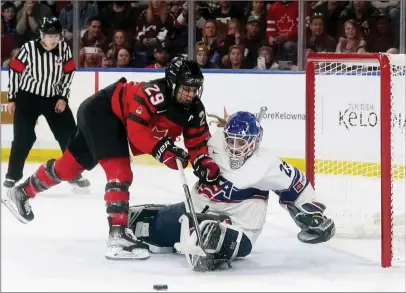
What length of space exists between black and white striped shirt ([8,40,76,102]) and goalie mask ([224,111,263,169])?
2.30 meters

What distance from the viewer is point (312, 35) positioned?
23.3ft

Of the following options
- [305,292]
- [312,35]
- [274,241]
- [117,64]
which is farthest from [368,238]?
[117,64]

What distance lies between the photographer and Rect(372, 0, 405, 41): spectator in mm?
6863

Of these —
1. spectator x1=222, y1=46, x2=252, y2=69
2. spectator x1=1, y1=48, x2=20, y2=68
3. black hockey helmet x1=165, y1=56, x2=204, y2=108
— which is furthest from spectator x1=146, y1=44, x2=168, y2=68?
black hockey helmet x1=165, y1=56, x2=204, y2=108

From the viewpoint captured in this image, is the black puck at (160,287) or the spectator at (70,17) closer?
the black puck at (160,287)

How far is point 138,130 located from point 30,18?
4217mm

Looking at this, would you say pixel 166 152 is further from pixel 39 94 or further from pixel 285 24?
pixel 285 24

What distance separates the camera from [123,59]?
25.0ft

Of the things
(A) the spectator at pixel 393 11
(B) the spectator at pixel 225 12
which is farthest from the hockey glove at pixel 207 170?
(B) the spectator at pixel 225 12

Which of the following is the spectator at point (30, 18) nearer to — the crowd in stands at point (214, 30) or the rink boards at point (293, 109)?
the crowd in stands at point (214, 30)

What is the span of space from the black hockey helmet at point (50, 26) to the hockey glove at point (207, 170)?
2.13m

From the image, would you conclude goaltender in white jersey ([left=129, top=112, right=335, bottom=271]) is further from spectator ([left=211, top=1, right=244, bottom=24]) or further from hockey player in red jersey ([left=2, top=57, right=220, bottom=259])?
spectator ([left=211, top=1, right=244, bottom=24])

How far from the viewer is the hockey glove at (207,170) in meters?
3.87

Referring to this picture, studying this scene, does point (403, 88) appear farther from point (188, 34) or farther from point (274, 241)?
point (188, 34)
